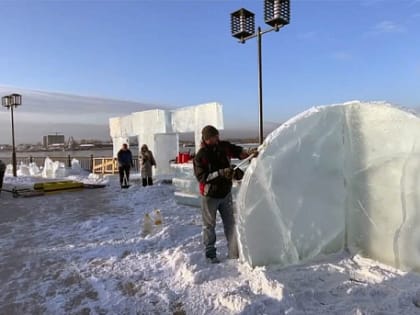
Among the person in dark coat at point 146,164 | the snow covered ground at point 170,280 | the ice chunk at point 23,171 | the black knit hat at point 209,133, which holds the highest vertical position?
the black knit hat at point 209,133

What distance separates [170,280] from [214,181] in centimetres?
127

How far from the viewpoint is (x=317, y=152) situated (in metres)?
4.48

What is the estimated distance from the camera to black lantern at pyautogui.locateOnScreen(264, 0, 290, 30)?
384 inches

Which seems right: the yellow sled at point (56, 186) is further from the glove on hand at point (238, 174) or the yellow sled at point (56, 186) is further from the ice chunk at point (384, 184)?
the ice chunk at point (384, 184)

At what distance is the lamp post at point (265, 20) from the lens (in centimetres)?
980

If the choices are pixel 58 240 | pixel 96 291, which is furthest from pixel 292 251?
pixel 58 240

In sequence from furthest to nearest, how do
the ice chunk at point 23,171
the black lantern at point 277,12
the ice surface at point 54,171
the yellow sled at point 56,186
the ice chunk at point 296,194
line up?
the ice chunk at point 23,171
the ice surface at point 54,171
the yellow sled at point 56,186
the black lantern at point 277,12
the ice chunk at point 296,194

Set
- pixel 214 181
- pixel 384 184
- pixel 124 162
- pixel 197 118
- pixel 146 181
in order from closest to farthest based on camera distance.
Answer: pixel 384 184, pixel 214 181, pixel 146 181, pixel 124 162, pixel 197 118

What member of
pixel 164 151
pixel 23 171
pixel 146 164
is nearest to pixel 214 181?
pixel 146 164

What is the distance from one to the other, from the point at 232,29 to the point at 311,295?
916 cm

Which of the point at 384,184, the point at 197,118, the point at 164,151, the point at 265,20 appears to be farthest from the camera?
the point at 164,151

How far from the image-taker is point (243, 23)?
1087 centimetres

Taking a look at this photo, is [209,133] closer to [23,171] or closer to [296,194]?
[296,194]

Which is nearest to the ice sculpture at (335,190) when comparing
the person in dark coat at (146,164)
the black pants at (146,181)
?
the person in dark coat at (146,164)
